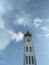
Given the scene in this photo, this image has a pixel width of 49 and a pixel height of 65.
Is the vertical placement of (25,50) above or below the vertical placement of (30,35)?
below

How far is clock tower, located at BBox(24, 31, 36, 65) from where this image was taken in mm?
47897

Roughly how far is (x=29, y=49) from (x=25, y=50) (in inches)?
55.8

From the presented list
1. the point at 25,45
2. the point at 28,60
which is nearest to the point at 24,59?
the point at 28,60

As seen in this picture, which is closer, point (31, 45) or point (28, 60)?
point (28, 60)

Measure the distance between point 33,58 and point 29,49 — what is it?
Answer: 3.78 meters

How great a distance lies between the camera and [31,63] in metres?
47.6

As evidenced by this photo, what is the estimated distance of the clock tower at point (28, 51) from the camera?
47897mm

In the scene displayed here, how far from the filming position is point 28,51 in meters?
50.4

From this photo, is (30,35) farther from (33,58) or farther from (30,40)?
(33,58)

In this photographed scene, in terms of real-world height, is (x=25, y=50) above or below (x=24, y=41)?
below

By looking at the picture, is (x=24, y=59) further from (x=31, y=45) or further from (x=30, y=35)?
(x=30, y=35)

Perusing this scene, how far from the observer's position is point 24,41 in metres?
52.2

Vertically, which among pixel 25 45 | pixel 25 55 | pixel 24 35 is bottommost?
pixel 25 55

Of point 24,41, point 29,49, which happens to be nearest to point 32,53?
point 29,49
